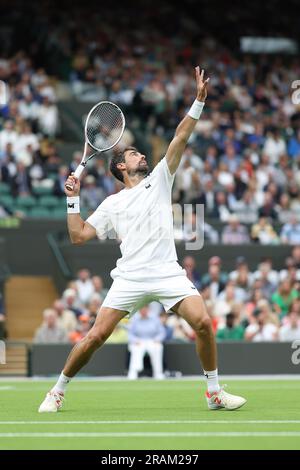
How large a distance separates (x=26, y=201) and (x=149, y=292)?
1363 cm

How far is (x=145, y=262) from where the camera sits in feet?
31.8

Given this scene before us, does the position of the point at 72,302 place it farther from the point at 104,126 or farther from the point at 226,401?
the point at 226,401

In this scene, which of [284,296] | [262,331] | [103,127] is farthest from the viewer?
[284,296]

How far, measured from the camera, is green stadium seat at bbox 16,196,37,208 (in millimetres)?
22922

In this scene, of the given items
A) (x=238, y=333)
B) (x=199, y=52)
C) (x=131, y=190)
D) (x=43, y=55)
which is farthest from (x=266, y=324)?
(x=199, y=52)

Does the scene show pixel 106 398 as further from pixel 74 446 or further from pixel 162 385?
pixel 74 446

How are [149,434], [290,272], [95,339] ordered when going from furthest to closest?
[290,272]
[95,339]
[149,434]

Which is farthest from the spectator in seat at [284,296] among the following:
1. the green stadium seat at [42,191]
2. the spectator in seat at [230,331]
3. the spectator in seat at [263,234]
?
the green stadium seat at [42,191]

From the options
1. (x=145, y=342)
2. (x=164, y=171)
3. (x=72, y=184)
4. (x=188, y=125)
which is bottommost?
(x=145, y=342)

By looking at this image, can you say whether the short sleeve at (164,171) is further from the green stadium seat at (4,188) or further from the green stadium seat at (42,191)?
the green stadium seat at (42,191)

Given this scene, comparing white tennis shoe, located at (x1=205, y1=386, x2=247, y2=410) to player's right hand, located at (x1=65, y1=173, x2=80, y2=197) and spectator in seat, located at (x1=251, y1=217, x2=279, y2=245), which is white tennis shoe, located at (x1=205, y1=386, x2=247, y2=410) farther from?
spectator in seat, located at (x1=251, y1=217, x2=279, y2=245)

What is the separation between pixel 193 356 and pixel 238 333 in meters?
1.41

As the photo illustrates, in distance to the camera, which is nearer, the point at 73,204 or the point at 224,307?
the point at 73,204

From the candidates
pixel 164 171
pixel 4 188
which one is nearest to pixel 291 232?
pixel 4 188
